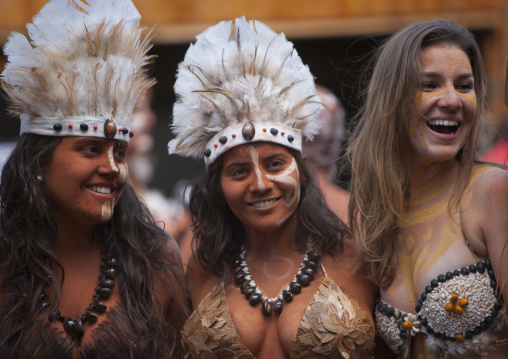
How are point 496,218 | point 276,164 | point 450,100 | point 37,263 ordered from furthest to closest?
point 276,164 < point 37,263 < point 450,100 < point 496,218

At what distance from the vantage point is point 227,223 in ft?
10.6

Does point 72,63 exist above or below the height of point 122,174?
above

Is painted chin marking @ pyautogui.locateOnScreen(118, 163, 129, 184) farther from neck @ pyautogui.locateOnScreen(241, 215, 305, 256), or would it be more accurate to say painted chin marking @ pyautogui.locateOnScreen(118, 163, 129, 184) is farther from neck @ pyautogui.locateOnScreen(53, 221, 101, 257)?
neck @ pyautogui.locateOnScreen(241, 215, 305, 256)

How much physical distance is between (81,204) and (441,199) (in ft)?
4.70

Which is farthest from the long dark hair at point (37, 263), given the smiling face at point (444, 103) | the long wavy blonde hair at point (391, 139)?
the smiling face at point (444, 103)

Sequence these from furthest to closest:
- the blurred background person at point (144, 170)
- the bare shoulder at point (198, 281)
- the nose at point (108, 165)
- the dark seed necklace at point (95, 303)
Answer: the blurred background person at point (144, 170), the bare shoulder at point (198, 281), the nose at point (108, 165), the dark seed necklace at point (95, 303)

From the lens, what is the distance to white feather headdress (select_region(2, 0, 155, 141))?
2.85 m

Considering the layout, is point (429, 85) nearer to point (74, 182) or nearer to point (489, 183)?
point (489, 183)

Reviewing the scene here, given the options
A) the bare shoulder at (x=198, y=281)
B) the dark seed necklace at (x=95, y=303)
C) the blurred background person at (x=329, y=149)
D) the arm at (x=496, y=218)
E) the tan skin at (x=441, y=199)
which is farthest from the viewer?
the blurred background person at (x=329, y=149)

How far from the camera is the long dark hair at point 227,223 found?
10.2ft

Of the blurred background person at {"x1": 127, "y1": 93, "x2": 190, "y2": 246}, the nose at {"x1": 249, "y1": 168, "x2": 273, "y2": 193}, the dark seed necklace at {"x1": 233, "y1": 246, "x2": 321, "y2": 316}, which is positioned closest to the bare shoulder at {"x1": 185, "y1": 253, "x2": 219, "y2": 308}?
the dark seed necklace at {"x1": 233, "y1": 246, "x2": 321, "y2": 316}

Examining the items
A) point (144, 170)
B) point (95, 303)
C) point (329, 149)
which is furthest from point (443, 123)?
point (144, 170)

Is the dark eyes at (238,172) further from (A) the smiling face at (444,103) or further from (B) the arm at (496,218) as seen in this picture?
(B) the arm at (496,218)

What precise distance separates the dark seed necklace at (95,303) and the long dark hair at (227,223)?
16.5 inches
